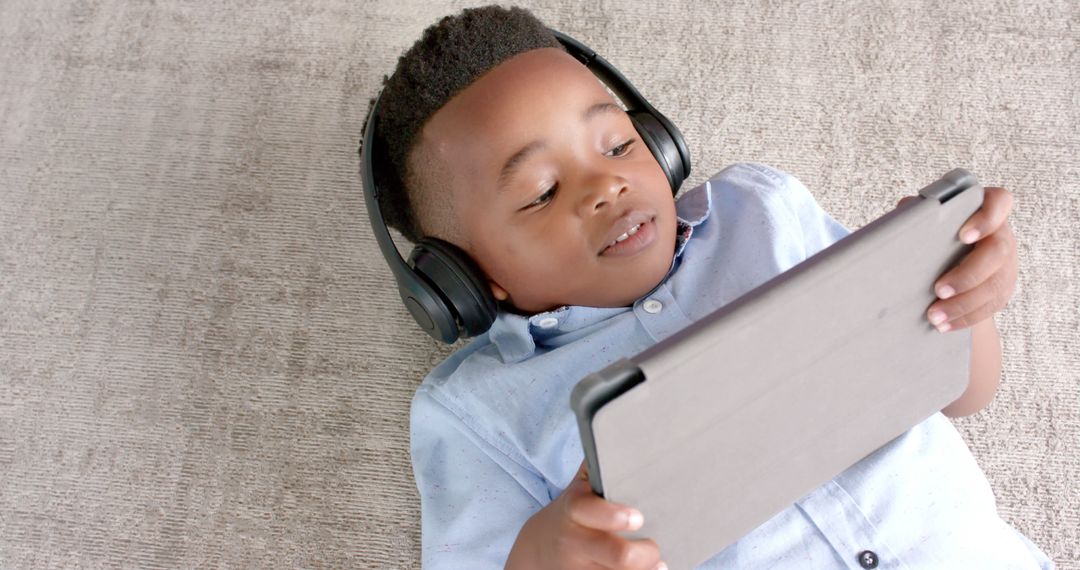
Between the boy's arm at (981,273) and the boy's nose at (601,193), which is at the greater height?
the boy's arm at (981,273)

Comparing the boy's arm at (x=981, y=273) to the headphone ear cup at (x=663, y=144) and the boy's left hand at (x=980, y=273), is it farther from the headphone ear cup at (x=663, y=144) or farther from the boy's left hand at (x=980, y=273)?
the headphone ear cup at (x=663, y=144)

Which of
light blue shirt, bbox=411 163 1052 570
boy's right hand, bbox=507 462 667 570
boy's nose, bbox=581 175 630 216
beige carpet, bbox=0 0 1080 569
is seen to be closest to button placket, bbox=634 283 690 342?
light blue shirt, bbox=411 163 1052 570

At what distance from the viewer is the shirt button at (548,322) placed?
925 mm

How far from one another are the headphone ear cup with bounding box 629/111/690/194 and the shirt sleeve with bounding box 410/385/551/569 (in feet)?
1.20

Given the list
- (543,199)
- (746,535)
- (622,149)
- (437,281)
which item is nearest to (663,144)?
(622,149)

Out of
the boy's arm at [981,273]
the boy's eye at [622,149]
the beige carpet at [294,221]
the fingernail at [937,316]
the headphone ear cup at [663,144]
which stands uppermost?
the boy's arm at [981,273]

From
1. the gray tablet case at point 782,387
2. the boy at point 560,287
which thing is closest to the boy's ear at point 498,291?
the boy at point 560,287

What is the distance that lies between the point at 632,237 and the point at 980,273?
316 millimetres

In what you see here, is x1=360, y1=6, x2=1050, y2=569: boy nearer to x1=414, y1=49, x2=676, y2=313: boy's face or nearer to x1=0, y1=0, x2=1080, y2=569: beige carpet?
x1=414, y1=49, x2=676, y2=313: boy's face

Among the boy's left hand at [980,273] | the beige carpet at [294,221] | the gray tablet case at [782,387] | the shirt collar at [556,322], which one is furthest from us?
the beige carpet at [294,221]

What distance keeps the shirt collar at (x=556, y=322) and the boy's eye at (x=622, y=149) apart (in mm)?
117

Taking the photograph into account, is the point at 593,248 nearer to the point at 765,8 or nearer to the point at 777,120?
the point at 777,120

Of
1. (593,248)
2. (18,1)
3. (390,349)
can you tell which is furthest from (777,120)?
(18,1)

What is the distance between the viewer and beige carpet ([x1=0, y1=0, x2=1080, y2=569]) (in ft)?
3.58
